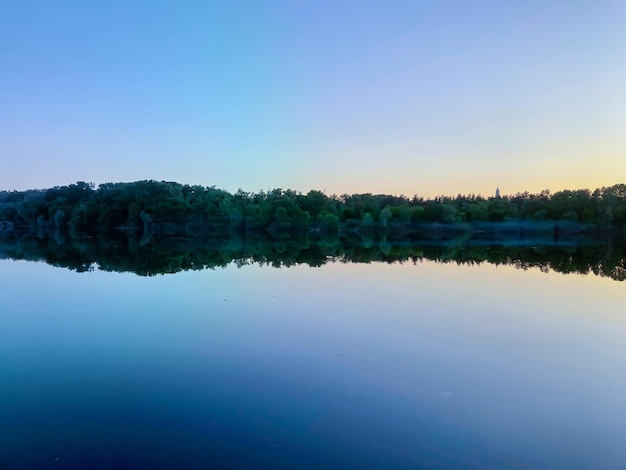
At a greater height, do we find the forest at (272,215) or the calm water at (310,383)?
the forest at (272,215)

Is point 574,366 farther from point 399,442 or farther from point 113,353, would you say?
point 113,353

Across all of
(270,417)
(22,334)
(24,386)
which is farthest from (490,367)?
(22,334)

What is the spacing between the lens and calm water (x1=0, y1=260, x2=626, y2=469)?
4621 millimetres

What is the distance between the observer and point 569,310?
12391 millimetres

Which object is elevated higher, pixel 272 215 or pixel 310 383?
pixel 272 215

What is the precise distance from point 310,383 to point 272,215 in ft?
230

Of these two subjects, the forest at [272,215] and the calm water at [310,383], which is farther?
the forest at [272,215]

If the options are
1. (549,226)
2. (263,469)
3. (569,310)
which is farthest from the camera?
(549,226)

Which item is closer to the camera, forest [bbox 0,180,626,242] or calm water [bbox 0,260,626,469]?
calm water [bbox 0,260,626,469]

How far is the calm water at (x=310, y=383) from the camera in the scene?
4.62 meters

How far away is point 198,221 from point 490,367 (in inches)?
2726

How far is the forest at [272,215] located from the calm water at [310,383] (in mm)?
55728

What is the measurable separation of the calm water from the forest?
55728 mm

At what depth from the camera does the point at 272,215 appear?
7600 cm
